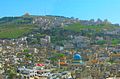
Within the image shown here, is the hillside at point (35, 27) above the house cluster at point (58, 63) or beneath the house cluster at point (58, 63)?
above

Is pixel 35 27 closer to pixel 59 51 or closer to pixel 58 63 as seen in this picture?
pixel 59 51

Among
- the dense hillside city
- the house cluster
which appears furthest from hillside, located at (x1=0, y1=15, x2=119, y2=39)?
the house cluster

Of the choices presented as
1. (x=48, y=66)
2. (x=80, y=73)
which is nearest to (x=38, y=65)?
(x=48, y=66)

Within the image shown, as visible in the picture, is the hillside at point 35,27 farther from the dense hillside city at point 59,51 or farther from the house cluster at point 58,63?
the house cluster at point 58,63

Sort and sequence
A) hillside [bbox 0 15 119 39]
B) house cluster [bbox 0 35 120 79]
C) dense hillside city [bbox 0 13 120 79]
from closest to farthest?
house cluster [bbox 0 35 120 79]
dense hillside city [bbox 0 13 120 79]
hillside [bbox 0 15 119 39]

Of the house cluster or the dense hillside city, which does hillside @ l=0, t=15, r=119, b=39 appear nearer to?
the dense hillside city

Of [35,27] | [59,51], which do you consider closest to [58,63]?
[59,51]

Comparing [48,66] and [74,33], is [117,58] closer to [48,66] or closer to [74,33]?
[48,66]

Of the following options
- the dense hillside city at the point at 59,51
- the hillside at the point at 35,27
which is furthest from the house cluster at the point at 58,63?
the hillside at the point at 35,27

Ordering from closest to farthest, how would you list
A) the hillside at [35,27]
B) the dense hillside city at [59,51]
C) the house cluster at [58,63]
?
1. the house cluster at [58,63]
2. the dense hillside city at [59,51]
3. the hillside at [35,27]
